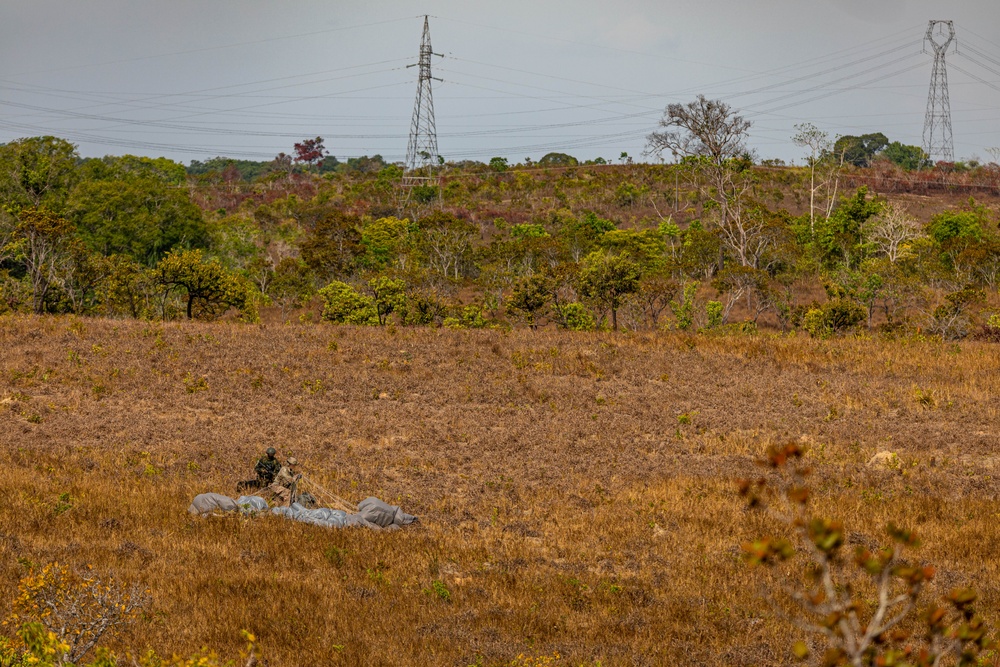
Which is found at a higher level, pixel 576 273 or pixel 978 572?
pixel 576 273

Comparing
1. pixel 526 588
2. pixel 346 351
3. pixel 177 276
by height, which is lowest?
pixel 526 588

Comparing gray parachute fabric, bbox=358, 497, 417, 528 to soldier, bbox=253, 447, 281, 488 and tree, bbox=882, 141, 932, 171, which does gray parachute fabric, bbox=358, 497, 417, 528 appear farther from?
tree, bbox=882, 141, 932, 171

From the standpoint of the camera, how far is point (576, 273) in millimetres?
47844

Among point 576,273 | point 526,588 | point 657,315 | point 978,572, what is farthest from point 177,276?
point 978,572

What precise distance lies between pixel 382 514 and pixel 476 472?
4500 millimetres

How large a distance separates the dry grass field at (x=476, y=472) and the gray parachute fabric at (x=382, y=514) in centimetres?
54

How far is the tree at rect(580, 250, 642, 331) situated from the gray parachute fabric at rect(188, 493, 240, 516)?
2743 centimetres

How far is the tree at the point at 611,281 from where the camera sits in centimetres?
4112

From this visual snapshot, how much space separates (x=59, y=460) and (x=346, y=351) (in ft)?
39.4

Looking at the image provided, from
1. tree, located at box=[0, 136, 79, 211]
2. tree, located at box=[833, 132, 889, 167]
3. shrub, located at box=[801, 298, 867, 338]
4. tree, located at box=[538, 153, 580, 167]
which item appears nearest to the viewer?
shrub, located at box=[801, 298, 867, 338]

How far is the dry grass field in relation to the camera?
11820 millimetres

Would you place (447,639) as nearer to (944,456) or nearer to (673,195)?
(944,456)

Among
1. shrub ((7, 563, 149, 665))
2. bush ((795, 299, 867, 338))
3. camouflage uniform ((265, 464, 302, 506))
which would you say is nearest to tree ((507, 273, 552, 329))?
bush ((795, 299, 867, 338))

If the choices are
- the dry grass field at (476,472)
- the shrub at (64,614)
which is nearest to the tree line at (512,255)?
the dry grass field at (476,472)
